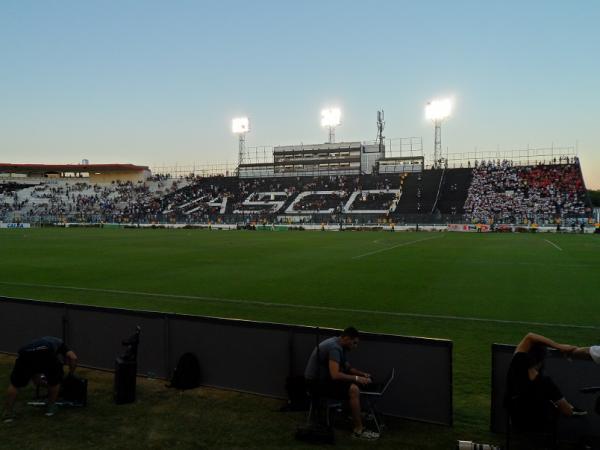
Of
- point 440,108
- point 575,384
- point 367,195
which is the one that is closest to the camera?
point 575,384

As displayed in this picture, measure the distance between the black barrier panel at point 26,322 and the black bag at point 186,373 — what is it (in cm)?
263

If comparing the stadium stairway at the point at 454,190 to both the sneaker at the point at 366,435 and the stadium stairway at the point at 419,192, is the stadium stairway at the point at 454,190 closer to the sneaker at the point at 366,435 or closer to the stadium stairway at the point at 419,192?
the stadium stairway at the point at 419,192

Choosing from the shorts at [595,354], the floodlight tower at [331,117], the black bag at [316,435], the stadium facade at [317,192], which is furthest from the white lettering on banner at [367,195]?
the shorts at [595,354]

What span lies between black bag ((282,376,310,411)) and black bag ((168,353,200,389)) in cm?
170

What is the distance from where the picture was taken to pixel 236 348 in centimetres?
819

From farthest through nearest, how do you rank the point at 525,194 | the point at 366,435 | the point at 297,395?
the point at 525,194 < the point at 297,395 < the point at 366,435

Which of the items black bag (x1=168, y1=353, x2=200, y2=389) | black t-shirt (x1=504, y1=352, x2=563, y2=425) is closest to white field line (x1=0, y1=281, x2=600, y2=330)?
black bag (x1=168, y1=353, x2=200, y2=389)

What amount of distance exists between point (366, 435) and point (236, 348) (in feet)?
8.37

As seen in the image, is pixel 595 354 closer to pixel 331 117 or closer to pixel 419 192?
pixel 419 192

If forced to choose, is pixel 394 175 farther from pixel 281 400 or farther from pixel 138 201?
pixel 281 400

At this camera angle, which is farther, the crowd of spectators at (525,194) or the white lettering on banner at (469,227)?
the crowd of spectators at (525,194)

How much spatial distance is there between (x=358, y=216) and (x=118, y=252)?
151ft

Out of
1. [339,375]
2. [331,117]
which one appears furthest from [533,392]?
[331,117]

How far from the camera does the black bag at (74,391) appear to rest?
7656mm
